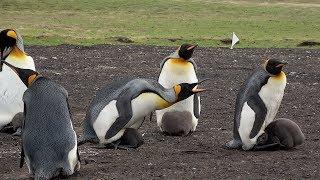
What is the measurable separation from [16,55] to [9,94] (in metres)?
0.48

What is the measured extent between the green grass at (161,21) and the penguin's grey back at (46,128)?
45.0 feet

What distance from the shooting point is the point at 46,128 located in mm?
6285

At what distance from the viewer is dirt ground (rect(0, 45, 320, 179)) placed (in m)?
6.62

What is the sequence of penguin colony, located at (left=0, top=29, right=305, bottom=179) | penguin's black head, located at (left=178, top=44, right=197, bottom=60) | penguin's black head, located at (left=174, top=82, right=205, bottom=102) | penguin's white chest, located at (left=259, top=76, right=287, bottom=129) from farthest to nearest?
penguin's black head, located at (left=178, top=44, right=197, bottom=60) < penguin's white chest, located at (left=259, top=76, right=287, bottom=129) < penguin's black head, located at (left=174, top=82, right=205, bottom=102) < penguin colony, located at (left=0, top=29, right=305, bottom=179)

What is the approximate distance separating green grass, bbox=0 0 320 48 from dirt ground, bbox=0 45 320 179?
3487mm

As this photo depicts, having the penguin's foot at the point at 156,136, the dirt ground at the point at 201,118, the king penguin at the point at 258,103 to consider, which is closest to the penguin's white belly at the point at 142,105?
the dirt ground at the point at 201,118

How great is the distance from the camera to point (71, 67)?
48.2 feet

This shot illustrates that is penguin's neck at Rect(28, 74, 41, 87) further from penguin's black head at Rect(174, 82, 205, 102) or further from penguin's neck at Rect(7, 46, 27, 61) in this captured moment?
penguin's neck at Rect(7, 46, 27, 61)

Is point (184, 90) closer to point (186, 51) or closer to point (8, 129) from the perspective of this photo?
point (186, 51)

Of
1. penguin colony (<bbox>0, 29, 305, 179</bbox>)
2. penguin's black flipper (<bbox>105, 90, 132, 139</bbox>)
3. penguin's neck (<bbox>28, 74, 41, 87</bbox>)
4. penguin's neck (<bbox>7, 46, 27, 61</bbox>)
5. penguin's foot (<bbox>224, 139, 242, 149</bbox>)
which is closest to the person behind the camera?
penguin colony (<bbox>0, 29, 305, 179</bbox>)

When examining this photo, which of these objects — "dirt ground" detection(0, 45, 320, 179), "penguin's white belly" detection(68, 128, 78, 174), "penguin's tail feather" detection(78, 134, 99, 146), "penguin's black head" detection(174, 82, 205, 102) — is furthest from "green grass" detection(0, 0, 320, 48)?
"penguin's white belly" detection(68, 128, 78, 174)

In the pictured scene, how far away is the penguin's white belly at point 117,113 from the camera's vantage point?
24.9 ft

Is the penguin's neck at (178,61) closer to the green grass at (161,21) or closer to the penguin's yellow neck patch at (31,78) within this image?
the penguin's yellow neck patch at (31,78)

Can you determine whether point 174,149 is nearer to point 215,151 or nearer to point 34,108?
point 215,151
